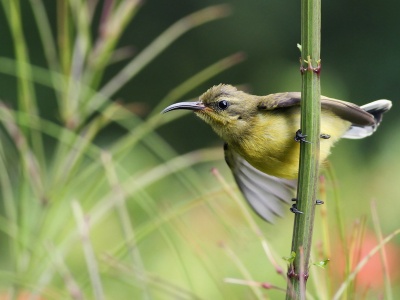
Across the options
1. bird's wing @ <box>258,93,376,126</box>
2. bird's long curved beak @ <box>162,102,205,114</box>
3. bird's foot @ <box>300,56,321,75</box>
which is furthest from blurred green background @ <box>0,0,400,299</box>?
bird's foot @ <box>300,56,321,75</box>

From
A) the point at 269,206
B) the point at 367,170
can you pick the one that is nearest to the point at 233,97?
the point at 269,206

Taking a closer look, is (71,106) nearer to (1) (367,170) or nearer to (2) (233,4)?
(1) (367,170)

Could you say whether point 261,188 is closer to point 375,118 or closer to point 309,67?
point 375,118

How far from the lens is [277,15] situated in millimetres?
6816

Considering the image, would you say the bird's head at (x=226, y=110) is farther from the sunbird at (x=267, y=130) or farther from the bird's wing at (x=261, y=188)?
the bird's wing at (x=261, y=188)

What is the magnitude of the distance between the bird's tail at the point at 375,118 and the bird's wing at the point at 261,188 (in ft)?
0.66

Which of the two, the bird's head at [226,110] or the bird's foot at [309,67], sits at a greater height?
the bird's head at [226,110]

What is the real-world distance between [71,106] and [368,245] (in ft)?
4.05

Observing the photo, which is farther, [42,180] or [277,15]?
[277,15]

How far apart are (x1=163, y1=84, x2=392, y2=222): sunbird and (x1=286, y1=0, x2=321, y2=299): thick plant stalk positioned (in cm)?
43

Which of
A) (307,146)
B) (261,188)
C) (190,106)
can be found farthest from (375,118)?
(307,146)

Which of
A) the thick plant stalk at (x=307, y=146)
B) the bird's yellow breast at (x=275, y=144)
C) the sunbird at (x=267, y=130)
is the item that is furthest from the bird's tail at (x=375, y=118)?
the thick plant stalk at (x=307, y=146)

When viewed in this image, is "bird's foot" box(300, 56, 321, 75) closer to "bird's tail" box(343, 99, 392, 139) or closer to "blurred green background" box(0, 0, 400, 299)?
"blurred green background" box(0, 0, 400, 299)

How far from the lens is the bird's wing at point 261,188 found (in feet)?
6.57
